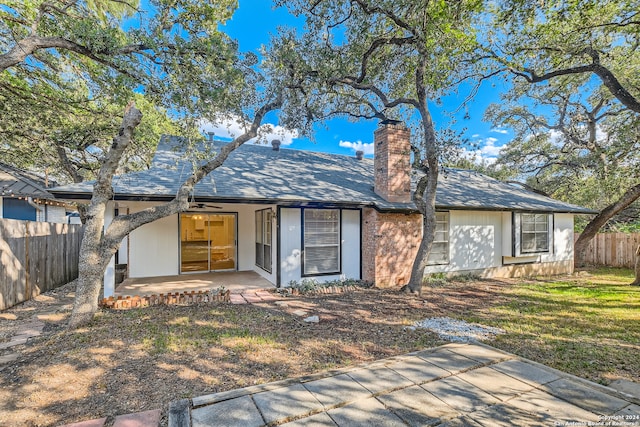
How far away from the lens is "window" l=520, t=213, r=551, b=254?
1078 centimetres

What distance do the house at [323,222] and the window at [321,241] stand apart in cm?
3

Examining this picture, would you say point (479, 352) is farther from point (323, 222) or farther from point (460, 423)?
point (323, 222)

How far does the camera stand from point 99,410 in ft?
9.51

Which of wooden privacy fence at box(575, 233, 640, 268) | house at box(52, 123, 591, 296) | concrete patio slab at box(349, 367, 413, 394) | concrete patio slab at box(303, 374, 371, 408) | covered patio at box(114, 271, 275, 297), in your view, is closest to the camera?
concrete patio slab at box(303, 374, 371, 408)

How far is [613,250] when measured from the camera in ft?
45.3

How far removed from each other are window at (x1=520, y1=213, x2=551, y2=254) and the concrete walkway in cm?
835

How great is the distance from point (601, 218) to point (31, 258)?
19.0 m

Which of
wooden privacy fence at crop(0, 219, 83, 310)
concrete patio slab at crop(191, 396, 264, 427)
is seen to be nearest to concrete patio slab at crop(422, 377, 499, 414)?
concrete patio slab at crop(191, 396, 264, 427)

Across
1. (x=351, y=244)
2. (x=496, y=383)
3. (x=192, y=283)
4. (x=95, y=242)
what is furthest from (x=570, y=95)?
(x=95, y=242)

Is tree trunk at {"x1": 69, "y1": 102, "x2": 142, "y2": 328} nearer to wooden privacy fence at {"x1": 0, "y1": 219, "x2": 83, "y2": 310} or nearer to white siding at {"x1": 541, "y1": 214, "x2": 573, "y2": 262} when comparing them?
wooden privacy fence at {"x1": 0, "y1": 219, "x2": 83, "y2": 310}

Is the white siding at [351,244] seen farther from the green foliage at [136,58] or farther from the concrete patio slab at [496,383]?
the concrete patio slab at [496,383]

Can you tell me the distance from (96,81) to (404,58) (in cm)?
806

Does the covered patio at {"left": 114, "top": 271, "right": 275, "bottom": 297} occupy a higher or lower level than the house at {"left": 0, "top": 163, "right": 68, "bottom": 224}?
lower

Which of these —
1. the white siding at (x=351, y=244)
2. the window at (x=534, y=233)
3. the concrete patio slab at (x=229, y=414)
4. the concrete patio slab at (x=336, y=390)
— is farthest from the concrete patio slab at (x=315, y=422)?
the window at (x=534, y=233)
